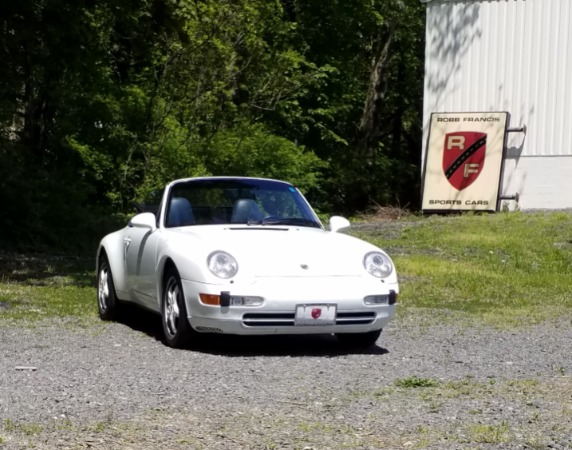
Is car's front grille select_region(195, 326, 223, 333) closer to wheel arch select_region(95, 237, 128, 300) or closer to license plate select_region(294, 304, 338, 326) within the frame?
license plate select_region(294, 304, 338, 326)

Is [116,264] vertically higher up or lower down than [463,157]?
higher up

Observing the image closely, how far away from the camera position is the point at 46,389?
7.30 meters

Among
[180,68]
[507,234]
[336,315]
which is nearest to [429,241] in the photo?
[507,234]

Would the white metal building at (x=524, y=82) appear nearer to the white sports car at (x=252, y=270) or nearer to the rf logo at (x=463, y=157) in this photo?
the rf logo at (x=463, y=157)

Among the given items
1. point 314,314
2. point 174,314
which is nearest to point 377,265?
point 314,314

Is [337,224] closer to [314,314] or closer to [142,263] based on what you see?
[314,314]

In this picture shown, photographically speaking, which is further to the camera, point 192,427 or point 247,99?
point 247,99

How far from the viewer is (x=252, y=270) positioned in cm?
903

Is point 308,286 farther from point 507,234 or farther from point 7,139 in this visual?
point 7,139

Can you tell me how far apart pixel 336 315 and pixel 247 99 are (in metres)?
20.5

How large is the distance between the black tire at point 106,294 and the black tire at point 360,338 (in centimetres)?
271

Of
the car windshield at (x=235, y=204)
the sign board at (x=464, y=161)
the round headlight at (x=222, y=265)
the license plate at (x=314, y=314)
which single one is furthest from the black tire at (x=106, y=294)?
the sign board at (x=464, y=161)

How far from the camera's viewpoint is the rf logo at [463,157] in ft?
93.6

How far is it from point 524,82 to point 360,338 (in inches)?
793
